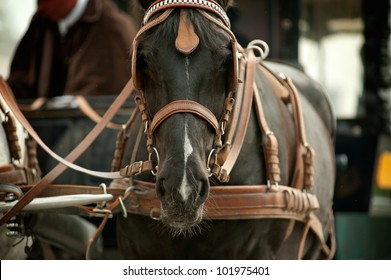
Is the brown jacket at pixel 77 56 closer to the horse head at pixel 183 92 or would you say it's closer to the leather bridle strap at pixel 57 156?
the leather bridle strap at pixel 57 156

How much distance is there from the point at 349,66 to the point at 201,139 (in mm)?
3847

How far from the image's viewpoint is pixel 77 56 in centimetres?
541

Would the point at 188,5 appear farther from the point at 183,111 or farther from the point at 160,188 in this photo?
the point at 160,188

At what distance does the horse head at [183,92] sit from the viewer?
2721 mm

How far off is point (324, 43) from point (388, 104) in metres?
0.61

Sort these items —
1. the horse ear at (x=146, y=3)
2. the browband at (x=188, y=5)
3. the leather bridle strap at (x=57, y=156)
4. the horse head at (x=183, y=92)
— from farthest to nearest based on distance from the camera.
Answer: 1. the leather bridle strap at (x=57, y=156)
2. the horse ear at (x=146, y=3)
3. the browband at (x=188, y=5)
4. the horse head at (x=183, y=92)

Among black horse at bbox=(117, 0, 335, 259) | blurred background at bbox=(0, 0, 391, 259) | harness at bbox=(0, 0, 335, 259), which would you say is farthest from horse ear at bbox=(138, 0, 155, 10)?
blurred background at bbox=(0, 0, 391, 259)

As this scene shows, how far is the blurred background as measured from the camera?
19.2 feet

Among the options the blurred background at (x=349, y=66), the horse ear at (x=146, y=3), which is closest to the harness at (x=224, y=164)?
the horse ear at (x=146, y=3)

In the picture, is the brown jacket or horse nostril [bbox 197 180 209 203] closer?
horse nostril [bbox 197 180 209 203]

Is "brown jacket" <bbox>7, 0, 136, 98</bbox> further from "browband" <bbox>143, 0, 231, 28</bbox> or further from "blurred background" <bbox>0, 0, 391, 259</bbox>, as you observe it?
"browband" <bbox>143, 0, 231, 28</bbox>

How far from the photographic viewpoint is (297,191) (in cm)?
338

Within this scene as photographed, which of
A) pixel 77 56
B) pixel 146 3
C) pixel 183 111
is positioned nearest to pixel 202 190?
pixel 183 111
